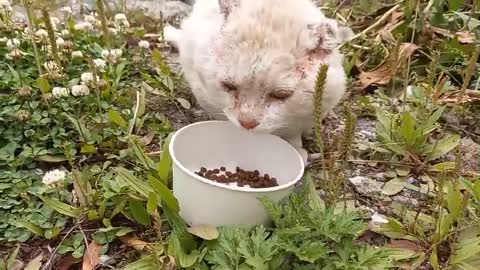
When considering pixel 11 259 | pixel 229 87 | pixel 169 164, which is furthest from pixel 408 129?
pixel 11 259

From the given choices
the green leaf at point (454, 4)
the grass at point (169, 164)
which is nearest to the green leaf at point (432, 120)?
the grass at point (169, 164)

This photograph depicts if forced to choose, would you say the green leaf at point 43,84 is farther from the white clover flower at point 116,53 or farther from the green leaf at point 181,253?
the green leaf at point 181,253

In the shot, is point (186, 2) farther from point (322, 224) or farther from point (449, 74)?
point (322, 224)

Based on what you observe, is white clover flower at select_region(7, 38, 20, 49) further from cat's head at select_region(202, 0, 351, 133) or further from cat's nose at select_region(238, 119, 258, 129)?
cat's nose at select_region(238, 119, 258, 129)

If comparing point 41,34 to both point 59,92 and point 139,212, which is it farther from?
point 139,212

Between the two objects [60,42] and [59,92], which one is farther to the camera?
[60,42]

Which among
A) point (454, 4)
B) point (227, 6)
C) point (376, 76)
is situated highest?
point (227, 6)

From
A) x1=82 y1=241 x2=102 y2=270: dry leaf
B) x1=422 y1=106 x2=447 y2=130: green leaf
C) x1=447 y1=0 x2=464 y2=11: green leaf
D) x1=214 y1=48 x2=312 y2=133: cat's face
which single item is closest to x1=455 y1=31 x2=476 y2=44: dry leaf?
x1=447 y1=0 x2=464 y2=11: green leaf
